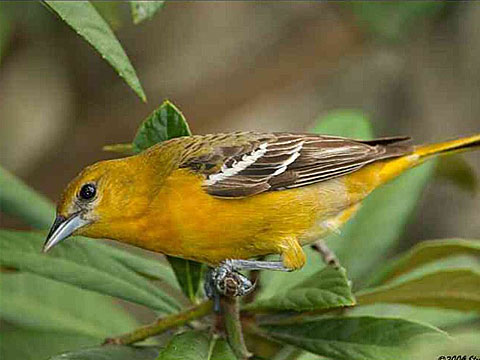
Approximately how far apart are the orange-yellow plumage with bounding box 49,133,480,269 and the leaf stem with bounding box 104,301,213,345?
14 cm

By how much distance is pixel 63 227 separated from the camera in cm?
207

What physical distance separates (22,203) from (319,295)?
882mm

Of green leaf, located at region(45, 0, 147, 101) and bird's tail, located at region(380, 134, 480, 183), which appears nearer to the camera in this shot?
green leaf, located at region(45, 0, 147, 101)

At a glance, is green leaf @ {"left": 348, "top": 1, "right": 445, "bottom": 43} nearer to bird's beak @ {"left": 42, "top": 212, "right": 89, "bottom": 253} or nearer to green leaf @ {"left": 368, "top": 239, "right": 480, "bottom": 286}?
green leaf @ {"left": 368, "top": 239, "right": 480, "bottom": 286}

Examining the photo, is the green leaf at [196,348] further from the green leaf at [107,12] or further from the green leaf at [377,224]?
the green leaf at [107,12]

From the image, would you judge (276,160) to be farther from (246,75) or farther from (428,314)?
(246,75)

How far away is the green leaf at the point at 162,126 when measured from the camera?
199 cm

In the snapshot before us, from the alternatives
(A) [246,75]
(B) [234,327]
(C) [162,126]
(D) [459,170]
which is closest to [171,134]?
(C) [162,126]

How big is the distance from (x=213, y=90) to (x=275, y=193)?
4.93 feet

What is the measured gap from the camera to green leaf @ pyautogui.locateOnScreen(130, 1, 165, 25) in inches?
72.9

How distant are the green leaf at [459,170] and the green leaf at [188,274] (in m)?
0.92

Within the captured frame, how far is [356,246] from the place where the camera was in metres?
2.67

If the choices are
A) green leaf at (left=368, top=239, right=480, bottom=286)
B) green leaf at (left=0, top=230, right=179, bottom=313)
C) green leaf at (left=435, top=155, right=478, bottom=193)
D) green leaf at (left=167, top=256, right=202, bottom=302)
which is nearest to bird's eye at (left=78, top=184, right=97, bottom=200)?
green leaf at (left=0, top=230, right=179, bottom=313)

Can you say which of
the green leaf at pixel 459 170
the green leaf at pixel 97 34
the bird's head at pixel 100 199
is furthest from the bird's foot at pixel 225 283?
the green leaf at pixel 459 170
